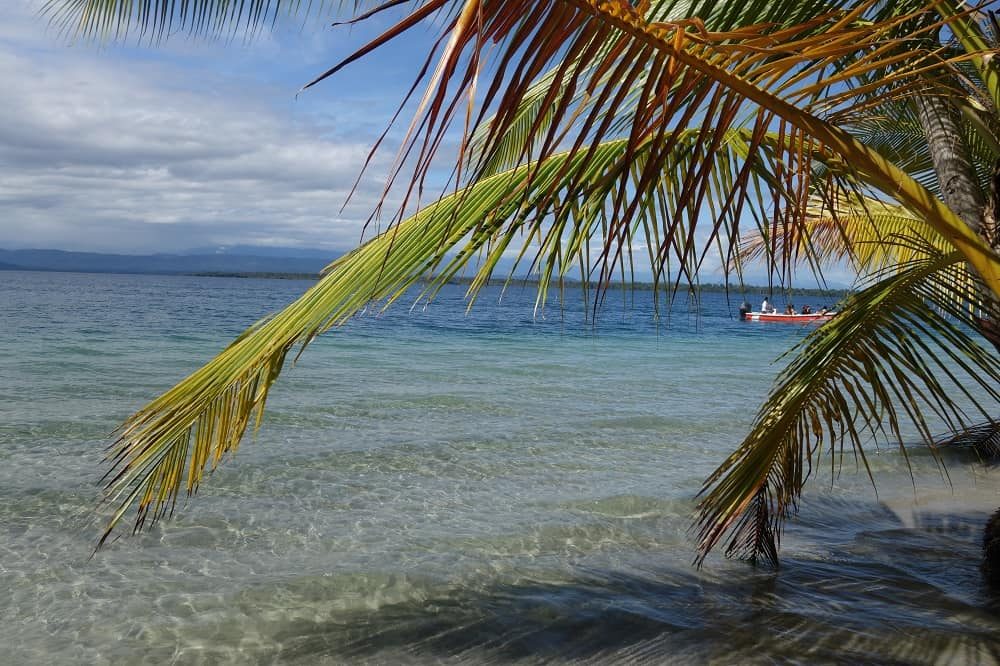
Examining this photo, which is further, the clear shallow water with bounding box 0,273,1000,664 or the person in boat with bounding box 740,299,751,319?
the person in boat with bounding box 740,299,751,319

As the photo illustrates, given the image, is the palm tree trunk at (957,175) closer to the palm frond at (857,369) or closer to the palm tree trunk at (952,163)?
the palm tree trunk at (952,163)

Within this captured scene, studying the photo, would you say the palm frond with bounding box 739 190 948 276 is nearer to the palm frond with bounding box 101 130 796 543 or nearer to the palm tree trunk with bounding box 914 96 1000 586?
the palm tree trunk with bounding box 914 96 1000 586

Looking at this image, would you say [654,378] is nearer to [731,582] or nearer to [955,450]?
[955,450]

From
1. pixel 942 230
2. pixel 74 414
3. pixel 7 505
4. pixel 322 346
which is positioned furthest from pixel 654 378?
pixel 942 230

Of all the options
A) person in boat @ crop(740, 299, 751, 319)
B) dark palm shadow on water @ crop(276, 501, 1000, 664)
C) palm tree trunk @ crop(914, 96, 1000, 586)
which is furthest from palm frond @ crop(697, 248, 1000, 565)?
person in boat @ crop(740, 299, 751, 319)

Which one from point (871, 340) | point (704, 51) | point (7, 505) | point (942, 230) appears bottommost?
point (7, 505)

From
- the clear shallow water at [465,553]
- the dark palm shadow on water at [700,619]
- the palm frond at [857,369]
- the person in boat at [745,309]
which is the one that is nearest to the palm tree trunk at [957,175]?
the palm frond at [857,369]

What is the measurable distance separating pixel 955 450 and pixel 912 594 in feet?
17.0

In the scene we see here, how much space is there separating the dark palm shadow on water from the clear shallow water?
16 mm

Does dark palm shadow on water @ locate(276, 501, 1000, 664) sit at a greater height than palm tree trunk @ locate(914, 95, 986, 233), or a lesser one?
lesser

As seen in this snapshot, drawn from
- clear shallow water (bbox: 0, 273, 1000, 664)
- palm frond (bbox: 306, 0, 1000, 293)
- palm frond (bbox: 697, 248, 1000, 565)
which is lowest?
clear shallow water (bbox: 0, 273, 1000, 664)

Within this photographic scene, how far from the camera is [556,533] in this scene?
5840mm

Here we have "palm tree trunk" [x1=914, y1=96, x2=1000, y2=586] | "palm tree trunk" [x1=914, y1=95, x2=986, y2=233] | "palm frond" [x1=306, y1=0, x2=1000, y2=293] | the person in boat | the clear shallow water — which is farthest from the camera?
the person in boat

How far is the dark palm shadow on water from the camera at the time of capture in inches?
154
